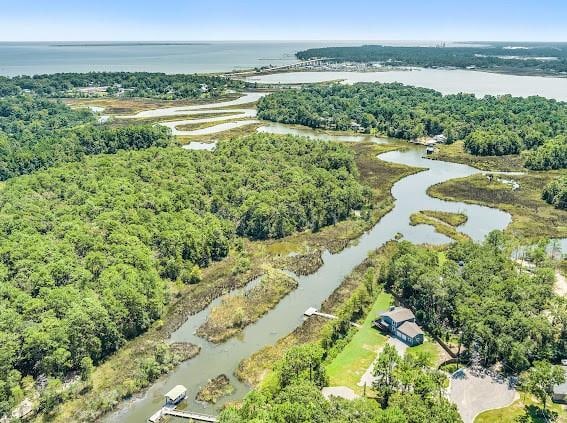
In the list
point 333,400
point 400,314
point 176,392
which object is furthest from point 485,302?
point 176,392

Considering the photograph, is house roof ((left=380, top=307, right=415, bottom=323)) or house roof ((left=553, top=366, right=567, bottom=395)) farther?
house roof ((left=380, top=307, right=415, bottom=323))

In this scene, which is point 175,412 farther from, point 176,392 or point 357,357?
point 357,357

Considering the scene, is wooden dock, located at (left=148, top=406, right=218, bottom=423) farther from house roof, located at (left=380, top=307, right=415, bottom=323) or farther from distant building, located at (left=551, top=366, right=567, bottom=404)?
distant building, located at (left=551, top=366, right=567, bottom=404)

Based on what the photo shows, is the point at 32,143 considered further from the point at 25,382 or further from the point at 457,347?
the point at 457,347

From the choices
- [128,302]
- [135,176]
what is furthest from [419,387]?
[135,176]

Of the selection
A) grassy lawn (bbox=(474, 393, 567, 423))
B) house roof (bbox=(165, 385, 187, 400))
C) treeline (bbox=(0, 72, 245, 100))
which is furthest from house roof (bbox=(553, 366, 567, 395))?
treeline (bbox=(0, 72, 245, 100))
